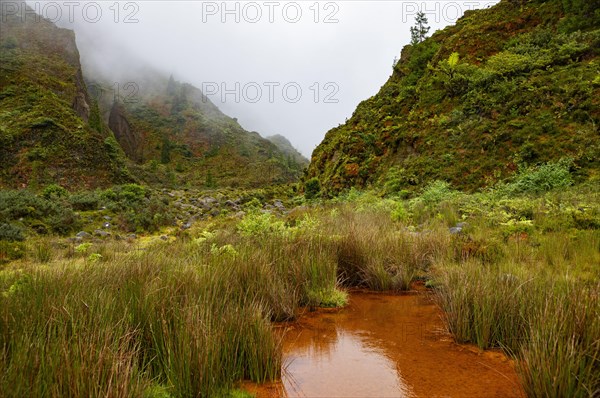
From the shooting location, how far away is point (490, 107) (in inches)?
680

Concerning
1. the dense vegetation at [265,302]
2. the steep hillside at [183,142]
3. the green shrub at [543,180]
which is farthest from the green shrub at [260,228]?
the steep hillside at [183,142]

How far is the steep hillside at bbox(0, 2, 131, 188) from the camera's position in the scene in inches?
1159

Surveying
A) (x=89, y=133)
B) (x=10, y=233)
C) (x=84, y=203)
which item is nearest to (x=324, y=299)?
(x=10, y=233)

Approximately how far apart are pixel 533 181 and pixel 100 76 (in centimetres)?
14175

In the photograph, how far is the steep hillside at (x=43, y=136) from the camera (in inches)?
1159

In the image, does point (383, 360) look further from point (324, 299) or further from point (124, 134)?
point (124, 134)

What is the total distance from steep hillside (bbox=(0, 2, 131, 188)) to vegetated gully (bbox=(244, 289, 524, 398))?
98.0 ft

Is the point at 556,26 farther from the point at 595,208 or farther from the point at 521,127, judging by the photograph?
the point at 595,208

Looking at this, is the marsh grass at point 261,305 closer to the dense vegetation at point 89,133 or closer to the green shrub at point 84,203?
the green shrub at point 84,203

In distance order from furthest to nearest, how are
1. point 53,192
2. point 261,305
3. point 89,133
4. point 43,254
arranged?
point 89,133 < point 53,192 < point 43,254 < point 261,305

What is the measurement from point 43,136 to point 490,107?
32.0 meters

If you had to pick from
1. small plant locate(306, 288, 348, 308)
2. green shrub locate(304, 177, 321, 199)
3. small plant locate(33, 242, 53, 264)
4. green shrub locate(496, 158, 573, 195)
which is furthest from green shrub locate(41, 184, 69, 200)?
green shrub locate(496, 158, 573, 195)

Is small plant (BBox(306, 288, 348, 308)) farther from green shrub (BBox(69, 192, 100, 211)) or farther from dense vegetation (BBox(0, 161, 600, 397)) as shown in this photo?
green shrub (BBox(69, 192, 100, 211))

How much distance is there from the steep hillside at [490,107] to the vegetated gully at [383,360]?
10830 mm
